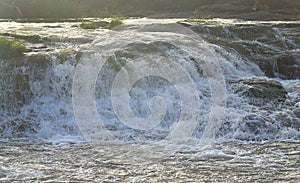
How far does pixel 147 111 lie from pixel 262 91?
107 inches

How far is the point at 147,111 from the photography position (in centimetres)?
1088

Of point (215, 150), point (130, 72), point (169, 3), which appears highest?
point (169, 3)

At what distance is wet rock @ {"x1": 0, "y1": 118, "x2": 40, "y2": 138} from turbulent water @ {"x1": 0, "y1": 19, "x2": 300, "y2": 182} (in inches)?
0.8

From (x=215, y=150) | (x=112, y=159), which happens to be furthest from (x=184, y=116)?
(x=112, y=159)

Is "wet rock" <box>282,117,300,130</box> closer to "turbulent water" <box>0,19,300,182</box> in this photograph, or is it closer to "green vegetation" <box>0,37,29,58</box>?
"turbulent water" <box>0,19,300,182</box>

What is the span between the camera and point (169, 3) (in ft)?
117

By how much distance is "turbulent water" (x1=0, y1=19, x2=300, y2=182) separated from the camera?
300 inches

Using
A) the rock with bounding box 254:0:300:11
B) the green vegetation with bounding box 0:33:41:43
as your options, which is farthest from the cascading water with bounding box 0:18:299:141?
the rock with bounding box 254:0:300:11

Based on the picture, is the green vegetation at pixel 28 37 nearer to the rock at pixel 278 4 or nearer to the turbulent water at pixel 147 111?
the turbulent water at pixel 147 111

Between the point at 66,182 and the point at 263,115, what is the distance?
5.07m

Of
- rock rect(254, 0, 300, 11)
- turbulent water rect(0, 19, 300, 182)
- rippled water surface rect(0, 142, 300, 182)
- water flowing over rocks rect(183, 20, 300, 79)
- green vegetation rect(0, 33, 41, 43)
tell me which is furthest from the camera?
rock rect(254, 0, 300, 11)

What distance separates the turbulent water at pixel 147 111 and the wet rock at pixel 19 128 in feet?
0.06

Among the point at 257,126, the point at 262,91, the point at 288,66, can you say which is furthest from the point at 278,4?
the point at 257,126

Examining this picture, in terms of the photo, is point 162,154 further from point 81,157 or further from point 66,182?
point 66,182
